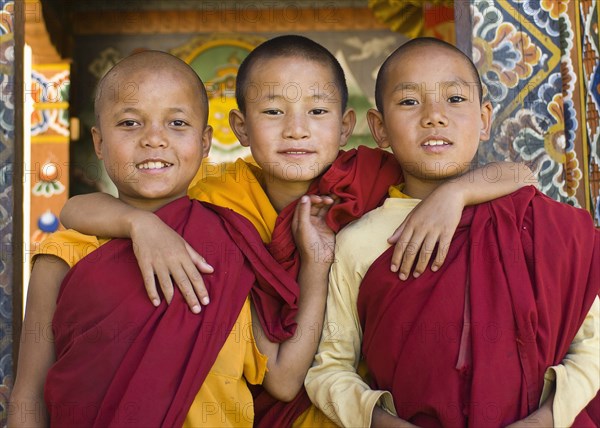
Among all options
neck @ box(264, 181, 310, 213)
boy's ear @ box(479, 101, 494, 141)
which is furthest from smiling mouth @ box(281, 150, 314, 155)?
boy's ear @ box(479, 101, 494, 141)

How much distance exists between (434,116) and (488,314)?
59 cm

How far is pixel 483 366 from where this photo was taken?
2004 mm

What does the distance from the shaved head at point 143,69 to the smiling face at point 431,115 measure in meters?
0.57

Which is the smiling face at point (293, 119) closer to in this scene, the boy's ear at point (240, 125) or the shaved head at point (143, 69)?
the boy's ear at point (240, 125)

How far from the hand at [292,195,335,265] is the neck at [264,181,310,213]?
0.12m

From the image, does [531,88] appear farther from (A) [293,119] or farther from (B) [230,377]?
(B) [230,377]

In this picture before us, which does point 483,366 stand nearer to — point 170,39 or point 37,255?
point 37,255

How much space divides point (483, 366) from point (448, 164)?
62 centimetres

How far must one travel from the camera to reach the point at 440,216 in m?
2.20

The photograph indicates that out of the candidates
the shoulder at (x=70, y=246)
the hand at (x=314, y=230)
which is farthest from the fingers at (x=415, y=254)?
the shoulder at (x=70, y=246)

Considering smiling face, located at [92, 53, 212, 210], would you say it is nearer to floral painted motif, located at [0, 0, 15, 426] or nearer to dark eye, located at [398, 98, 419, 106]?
floral painted motif, located at [0, 0, 15, 426]

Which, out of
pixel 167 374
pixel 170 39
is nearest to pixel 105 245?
pixel 167 374

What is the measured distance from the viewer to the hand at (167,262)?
215 centimetres

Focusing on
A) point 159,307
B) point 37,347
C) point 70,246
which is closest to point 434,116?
point 159,307
